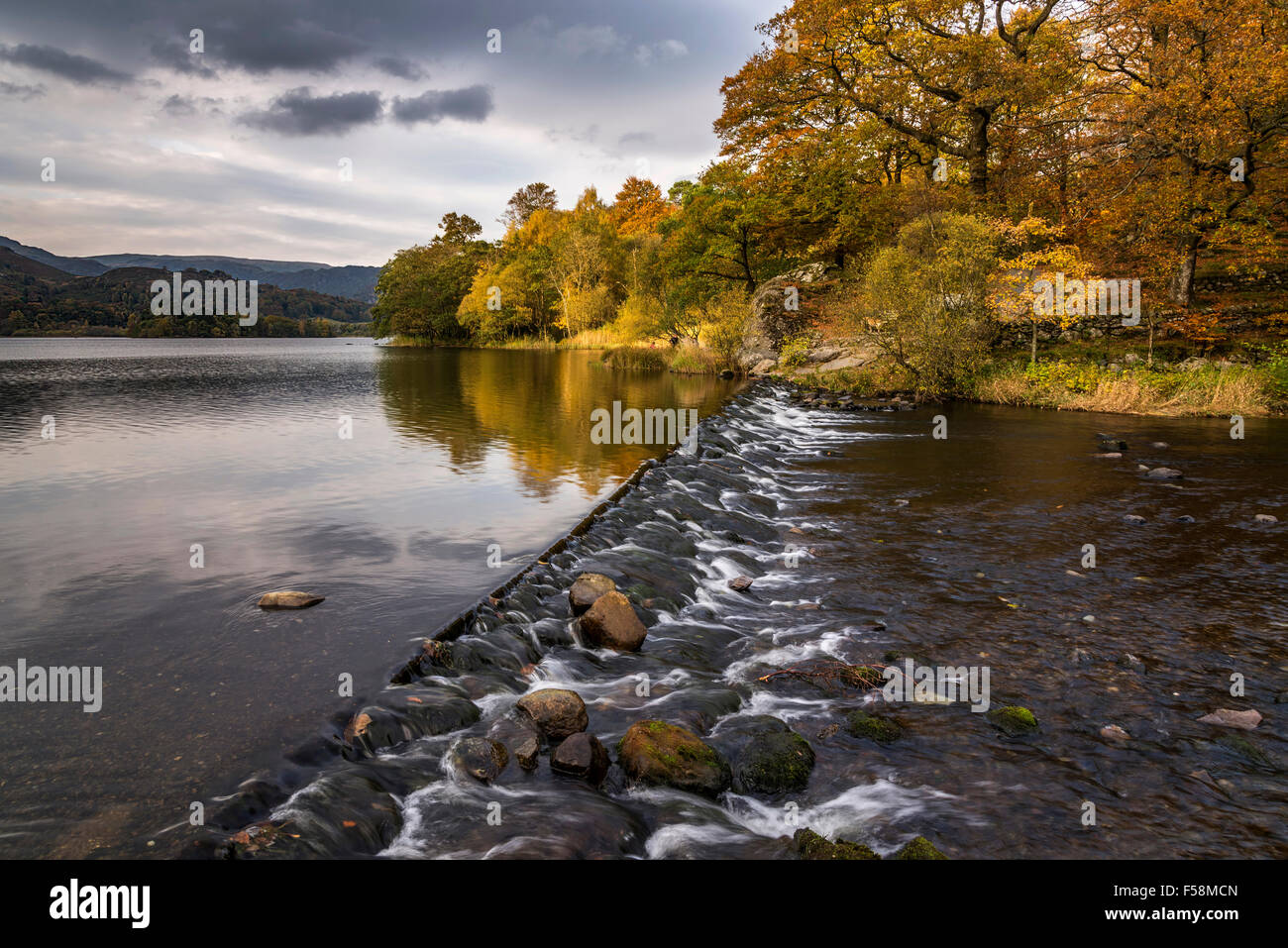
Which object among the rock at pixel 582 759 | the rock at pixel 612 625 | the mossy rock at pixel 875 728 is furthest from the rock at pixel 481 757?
the mossy rock at pixel 875 728

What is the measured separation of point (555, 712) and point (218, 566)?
21.4ft

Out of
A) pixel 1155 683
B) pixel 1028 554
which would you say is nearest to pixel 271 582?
pixel 1155 683

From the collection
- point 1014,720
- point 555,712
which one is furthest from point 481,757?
point 1014,720

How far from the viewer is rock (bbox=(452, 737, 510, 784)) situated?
209 inches

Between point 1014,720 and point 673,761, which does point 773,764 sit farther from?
point 1014,720

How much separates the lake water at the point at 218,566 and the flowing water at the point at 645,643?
49 mm

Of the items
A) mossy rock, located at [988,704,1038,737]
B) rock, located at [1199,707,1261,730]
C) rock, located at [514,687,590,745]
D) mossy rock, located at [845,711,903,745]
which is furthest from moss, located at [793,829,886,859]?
rock, located at [1199,707,1261,730]

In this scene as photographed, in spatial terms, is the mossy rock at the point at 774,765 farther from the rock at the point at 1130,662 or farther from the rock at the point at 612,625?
the rock at the point at 1130,662

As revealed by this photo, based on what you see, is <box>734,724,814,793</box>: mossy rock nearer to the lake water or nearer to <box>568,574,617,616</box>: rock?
<box>568,574,617,616</box>: rock

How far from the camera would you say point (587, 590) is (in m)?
8.52

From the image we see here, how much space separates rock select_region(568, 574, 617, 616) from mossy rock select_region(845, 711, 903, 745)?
339 cm

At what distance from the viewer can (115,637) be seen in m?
7.32

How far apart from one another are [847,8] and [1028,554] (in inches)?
1449
